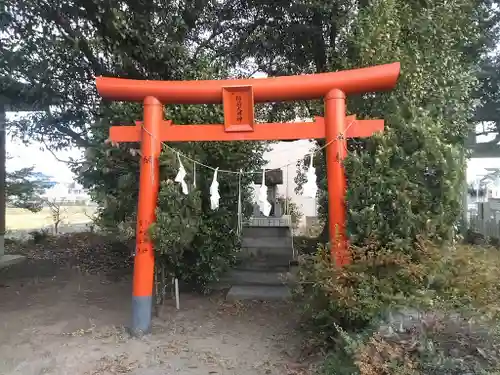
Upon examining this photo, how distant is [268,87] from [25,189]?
29.1 feet

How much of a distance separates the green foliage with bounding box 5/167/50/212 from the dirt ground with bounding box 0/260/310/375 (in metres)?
4.46

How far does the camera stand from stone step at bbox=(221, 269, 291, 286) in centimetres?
816

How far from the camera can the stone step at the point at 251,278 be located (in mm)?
8164

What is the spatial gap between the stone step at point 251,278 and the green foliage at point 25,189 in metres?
6.63

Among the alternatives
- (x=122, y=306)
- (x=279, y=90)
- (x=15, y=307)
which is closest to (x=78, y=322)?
(x=122, y=306)

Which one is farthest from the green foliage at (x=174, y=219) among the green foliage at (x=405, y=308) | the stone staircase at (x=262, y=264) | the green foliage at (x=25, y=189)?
the green foliage at (x=25, y=189)

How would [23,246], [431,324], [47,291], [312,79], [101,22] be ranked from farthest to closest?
[23,246] < [47,291] < [101,22] < [312,79] < [431,324]

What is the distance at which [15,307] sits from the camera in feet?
23.2

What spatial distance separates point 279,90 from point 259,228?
449 centimetres

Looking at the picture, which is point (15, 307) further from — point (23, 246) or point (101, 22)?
point (23, 246)

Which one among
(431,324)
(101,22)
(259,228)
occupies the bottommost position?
(431,324)

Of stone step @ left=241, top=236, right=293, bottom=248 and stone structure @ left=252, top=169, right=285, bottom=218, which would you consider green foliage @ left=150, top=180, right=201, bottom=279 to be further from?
stone structure @ left=252, top=169, right=285, bottom=218

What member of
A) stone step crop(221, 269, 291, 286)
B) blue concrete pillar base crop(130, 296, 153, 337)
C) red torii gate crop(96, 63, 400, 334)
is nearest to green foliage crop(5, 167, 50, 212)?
stone step crop(221, 269, 291, 286)

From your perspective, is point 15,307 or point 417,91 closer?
point 417,91
